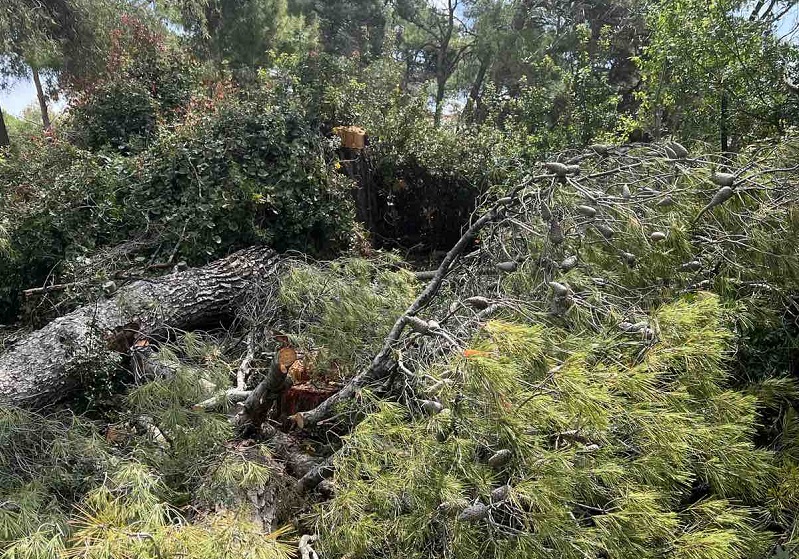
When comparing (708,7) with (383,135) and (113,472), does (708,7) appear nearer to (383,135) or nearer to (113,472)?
(383,135)

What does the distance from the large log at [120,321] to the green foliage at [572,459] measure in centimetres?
179

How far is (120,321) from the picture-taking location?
10.2 ft

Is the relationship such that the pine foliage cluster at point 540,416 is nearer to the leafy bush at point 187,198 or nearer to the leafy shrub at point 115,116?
the leafy bush at point 187,198

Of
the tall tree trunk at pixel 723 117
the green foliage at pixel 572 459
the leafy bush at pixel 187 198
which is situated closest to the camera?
the green foliage at pixel 572 459

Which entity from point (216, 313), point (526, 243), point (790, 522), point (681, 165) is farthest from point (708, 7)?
point (216, 313)

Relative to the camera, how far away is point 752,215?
2.21 m

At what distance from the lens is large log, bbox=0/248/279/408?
2.75m

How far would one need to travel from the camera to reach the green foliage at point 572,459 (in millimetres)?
1391

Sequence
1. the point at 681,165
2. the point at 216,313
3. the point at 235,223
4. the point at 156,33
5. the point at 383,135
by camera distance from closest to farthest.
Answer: the point at 681,165 → the point at 216,313 → the point at 235,223 → the point at 383,135 → the point at 156,33

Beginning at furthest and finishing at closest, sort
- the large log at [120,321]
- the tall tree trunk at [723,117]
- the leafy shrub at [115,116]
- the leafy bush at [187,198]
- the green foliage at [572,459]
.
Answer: the leafy shrub at [115,116] < the tall tree trunk at [723,117] < the leafy bush at [187,198] < the large log at [120,321] < the green foliage at [572,459]

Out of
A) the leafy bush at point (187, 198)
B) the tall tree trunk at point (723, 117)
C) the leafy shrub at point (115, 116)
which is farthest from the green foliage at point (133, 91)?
the tall tree trunk at point (723, 117)

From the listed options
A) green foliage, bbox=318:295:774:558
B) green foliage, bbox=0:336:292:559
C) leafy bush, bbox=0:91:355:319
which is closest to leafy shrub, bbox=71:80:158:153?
leafy bush, bbox=0:91:355:319

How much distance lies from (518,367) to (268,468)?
1.19 m

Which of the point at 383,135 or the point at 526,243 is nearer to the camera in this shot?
the point at 526,243
